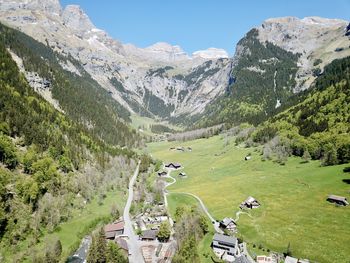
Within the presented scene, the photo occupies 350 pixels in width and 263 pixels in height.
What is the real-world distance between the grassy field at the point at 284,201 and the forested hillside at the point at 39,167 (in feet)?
120

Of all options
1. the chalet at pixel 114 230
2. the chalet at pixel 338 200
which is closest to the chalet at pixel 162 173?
the chalet at pixel 114 230

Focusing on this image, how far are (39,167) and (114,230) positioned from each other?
126ft

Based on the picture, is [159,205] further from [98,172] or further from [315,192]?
[315,192]

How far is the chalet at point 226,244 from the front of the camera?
8680 centimetres

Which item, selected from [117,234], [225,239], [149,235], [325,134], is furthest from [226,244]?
[325,134]

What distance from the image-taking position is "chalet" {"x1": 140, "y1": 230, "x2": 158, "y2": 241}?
97494 mm

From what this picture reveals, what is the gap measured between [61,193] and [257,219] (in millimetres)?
67414

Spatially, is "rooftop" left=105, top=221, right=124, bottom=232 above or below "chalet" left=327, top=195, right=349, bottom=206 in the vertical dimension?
below

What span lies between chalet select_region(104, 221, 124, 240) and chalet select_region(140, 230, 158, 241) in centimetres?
725

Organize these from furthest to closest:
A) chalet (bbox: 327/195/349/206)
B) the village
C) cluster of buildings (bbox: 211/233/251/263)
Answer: chalet (bbox: 327/195/349/206), cluster of buildings (bbox: 211/233/251/263), the village

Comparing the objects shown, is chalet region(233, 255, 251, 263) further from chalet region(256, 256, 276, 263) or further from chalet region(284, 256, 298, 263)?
chalet region(284, 256, 298, 263)

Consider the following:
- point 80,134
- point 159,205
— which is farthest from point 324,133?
point 80,134

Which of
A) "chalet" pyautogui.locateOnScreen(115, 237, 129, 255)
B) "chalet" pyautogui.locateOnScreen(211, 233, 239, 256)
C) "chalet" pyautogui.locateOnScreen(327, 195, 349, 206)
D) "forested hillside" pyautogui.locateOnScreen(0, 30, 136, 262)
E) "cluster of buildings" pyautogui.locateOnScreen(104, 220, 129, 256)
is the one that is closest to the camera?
"chalet" pyautogui.locateOnScreen(211, 233, 239, 256)

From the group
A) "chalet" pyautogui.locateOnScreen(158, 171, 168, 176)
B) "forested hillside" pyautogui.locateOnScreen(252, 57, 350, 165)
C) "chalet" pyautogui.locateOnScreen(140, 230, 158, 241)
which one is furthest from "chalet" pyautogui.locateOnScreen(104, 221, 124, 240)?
"forested hillside" pyautogui.locateOnScreen(252, 57, 350, 165)
